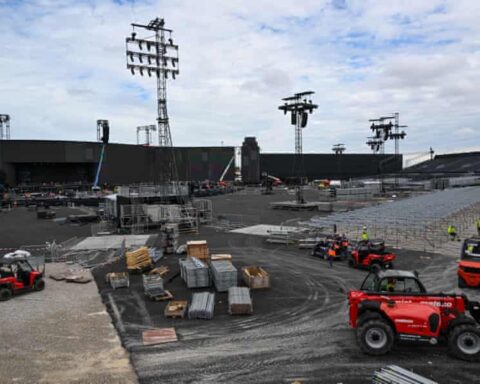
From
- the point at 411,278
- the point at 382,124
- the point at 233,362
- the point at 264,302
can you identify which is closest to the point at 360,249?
the point at 264,302

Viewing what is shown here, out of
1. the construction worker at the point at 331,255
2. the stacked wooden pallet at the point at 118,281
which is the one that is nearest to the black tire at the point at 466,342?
the construction worker at the point at 331,255

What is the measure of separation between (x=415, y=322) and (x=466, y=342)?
1.30 metres

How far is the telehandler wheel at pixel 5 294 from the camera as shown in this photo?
17156mm

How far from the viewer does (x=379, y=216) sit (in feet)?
101

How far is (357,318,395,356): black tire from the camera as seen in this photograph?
1102 centimetres

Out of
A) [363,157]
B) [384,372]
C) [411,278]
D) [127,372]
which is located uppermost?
[363,157]

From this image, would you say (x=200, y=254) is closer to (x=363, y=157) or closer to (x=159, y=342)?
(x=159, y=342)

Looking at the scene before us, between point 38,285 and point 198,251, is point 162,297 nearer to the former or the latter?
point 38,285

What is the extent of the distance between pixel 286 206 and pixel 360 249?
34.0 m

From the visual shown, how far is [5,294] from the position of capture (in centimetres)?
1730

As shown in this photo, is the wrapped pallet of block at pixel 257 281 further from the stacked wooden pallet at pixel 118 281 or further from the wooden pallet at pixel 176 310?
the stacked wooden pallet at pixel 118 281

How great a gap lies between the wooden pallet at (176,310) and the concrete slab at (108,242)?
1557 cm

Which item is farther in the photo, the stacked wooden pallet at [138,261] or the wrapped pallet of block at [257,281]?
the stacked wooden pallet at [138,261]

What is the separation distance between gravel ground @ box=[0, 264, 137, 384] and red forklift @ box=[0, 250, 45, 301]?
13.8 inches
